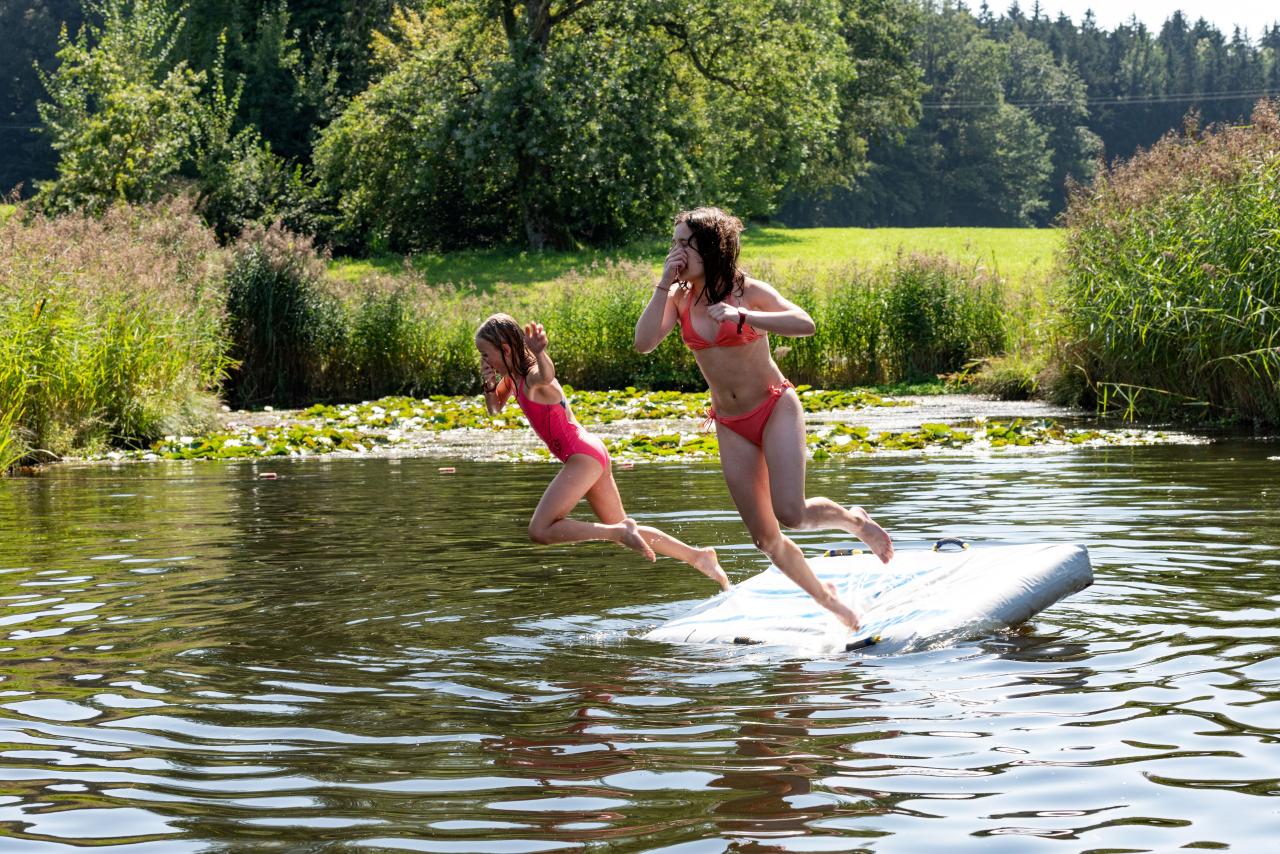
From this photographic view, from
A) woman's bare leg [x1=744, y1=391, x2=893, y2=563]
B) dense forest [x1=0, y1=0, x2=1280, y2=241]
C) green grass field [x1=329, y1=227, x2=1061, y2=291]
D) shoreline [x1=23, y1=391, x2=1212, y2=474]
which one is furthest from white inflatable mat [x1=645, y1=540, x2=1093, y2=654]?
dense forest [x1=0, y1=0, x2=1280, y2=241]

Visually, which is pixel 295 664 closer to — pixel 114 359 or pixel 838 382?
pixel 114 359

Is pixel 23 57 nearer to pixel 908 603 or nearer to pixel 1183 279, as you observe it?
pixel 1183 279

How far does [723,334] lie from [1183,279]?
10.5 m

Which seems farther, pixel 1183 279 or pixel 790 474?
pixel 1183 279

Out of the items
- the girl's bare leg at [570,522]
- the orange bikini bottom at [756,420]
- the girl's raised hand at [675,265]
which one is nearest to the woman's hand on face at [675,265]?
the girl's raised hand at [675,265]

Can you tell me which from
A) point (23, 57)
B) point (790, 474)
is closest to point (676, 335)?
point (790, 474)

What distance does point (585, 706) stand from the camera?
5.28 metres

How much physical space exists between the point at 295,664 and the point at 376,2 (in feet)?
140

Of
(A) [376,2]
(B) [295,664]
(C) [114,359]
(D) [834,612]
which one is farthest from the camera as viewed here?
(A) [376,2]

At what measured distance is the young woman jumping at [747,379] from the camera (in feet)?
20.2

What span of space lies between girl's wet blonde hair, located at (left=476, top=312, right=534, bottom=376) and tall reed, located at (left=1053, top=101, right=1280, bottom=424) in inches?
378

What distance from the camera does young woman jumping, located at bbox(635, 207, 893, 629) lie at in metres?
6.16

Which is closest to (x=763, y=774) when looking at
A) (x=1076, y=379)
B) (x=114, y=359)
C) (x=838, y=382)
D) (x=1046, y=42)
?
(x=114, y=359)

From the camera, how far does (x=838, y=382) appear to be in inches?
920
